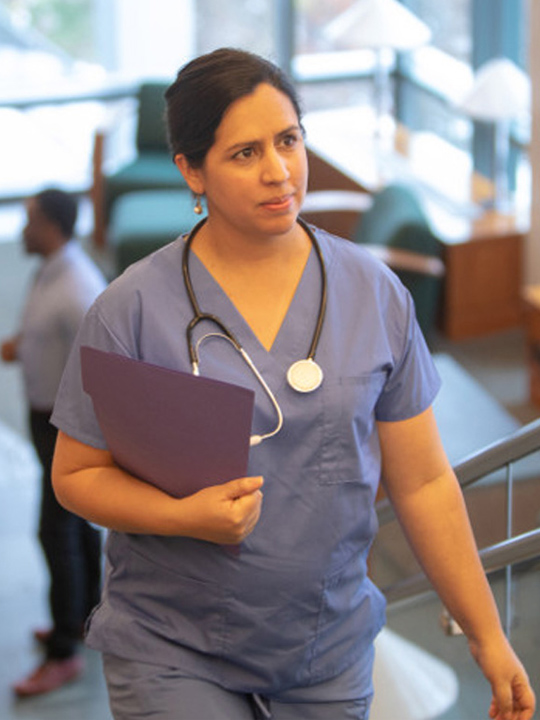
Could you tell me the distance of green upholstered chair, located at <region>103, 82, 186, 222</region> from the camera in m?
6.81

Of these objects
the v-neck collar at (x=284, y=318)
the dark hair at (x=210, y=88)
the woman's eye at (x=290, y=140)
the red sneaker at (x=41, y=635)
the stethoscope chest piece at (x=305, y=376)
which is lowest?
the red sneaker at (x=41, y=635)

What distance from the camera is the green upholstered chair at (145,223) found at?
6.06 m

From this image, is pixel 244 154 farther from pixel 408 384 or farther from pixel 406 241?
pixel 406 241

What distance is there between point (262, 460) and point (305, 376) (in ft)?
0.36

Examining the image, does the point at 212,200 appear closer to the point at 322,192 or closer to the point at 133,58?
the point at 322,192

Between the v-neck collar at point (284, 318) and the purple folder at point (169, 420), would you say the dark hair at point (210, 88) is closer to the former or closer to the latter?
the v-neck collar at point (284, 318)

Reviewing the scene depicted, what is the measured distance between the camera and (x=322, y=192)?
21.4 feet

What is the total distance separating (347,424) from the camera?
1.47 metres

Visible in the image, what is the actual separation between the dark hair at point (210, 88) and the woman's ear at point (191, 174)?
2cm

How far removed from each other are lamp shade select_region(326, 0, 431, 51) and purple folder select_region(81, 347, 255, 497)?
5.08m

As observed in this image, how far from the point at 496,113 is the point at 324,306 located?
4.16m

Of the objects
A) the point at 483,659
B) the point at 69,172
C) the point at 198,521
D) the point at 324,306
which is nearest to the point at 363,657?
the point at 483,659

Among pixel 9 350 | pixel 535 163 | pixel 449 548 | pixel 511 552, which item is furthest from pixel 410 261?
pixel 449 548

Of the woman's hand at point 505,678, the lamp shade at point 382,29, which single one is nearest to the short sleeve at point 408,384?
the woman's hand at point 505,678
